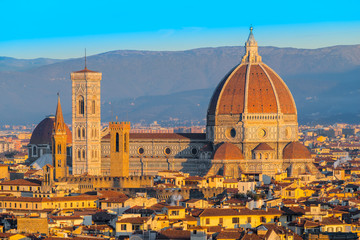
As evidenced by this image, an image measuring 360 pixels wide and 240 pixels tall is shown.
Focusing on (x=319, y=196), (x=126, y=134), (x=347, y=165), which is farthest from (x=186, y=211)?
(x=347, y=165)

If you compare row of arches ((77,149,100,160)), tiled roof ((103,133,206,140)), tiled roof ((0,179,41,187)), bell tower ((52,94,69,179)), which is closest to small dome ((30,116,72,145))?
tiled roof ((103,133,206,140))

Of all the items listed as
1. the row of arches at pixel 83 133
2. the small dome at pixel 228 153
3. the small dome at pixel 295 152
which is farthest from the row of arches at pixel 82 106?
the small dome at pixel 295 152

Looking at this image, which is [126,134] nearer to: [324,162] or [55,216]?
[324,162]

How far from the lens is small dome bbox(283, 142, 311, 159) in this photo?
11269 centimetres

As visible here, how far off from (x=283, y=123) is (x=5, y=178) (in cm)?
2524

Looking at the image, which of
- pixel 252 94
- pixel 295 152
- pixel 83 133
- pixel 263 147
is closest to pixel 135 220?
pixel 263 147

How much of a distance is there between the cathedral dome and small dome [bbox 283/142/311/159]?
3557 mm

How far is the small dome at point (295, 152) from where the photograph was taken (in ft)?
→ 370

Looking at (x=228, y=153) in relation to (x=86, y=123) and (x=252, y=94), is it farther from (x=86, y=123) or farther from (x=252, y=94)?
(x=86, y=123)

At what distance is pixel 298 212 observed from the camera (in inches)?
2491

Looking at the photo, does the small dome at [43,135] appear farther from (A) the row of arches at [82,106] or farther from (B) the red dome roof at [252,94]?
(B) the red dome roof at [252,94]

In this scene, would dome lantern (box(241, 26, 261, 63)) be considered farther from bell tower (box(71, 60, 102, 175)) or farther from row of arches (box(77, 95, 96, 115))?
row of arches (box(77, 95, 96, 115))

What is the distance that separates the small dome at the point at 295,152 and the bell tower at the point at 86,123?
16.0m

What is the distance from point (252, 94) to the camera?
379 feet
